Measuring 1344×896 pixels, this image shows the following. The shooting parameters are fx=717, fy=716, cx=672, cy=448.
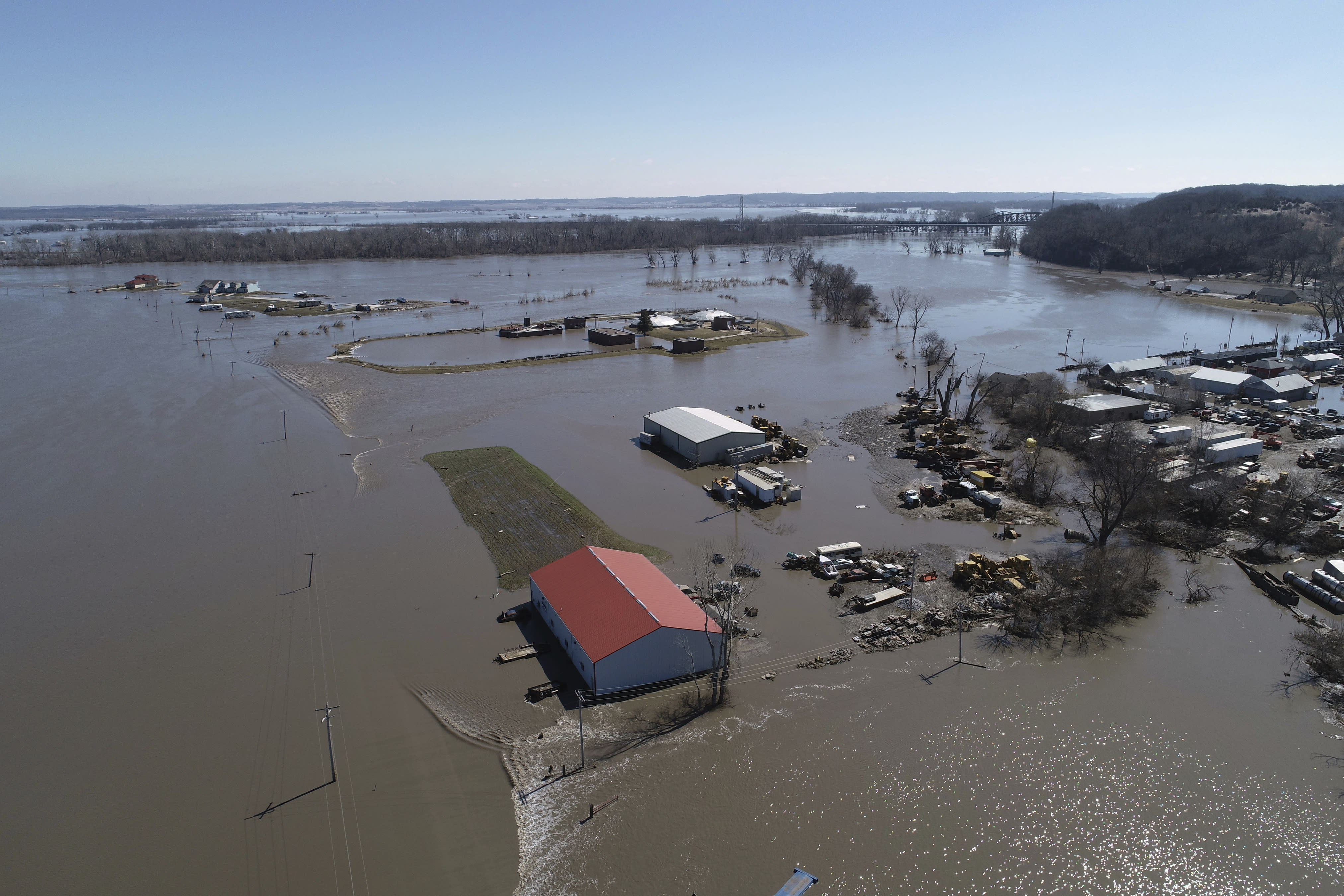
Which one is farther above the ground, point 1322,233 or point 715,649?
point 1322,233

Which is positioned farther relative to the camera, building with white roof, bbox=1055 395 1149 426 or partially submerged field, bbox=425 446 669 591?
building with white roof, bbox=1055 395 1149 426

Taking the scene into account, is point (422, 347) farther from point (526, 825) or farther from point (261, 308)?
point (526, 825)

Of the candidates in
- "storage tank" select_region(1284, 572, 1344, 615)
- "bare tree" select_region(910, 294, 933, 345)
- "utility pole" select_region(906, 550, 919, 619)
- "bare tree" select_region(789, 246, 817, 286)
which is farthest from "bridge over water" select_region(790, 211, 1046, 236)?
"utility pole" select_region(906, 550, 919, 619)

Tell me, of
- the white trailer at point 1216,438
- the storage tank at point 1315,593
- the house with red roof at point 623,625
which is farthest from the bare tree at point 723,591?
the white trailer at point 1216,438

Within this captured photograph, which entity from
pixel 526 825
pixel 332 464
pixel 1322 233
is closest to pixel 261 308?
pixel 332 464

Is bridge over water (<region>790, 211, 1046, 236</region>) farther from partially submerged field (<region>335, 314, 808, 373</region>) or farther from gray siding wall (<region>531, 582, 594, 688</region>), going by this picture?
gray siding wall (<region>531, 582, 594, 688</region>)
